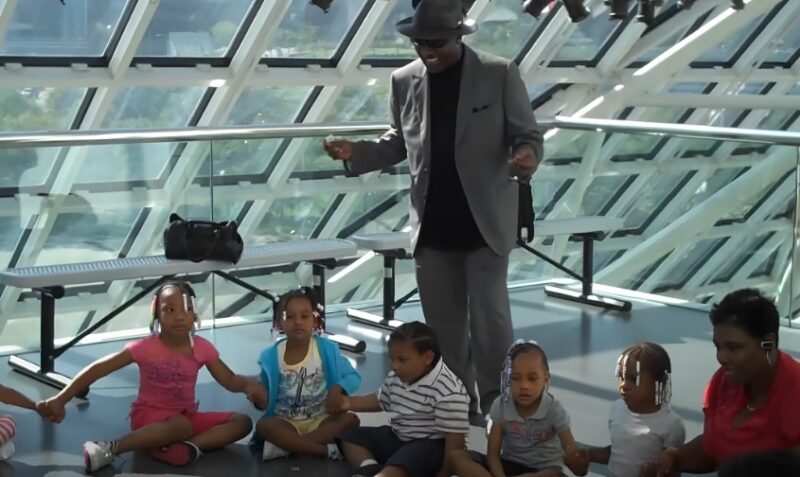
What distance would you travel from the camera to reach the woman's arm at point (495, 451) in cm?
433

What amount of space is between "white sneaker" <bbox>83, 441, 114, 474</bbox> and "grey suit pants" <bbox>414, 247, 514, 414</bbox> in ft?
4.46

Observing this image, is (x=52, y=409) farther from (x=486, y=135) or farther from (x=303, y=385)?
(x=486, y=135)

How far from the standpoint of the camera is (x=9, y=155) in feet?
20.4

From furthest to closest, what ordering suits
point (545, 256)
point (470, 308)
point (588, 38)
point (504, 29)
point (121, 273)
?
point (588, 38)
point (504, 29)
point (545, 256)
point (121, 273)
point (470, 308)

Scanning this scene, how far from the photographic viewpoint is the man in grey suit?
16.4ft

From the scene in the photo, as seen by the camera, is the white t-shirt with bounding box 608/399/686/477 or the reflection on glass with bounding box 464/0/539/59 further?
the reflection on glass with bounding box 464/0/539/59

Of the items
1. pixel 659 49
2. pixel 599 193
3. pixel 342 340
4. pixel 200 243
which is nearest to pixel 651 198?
pixel 599 193

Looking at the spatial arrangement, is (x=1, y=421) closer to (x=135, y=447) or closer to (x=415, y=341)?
(x=135, y=447)

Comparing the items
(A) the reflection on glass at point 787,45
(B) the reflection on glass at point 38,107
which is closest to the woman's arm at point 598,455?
(B) the reflection on glass at point 38,107

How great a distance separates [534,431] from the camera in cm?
438

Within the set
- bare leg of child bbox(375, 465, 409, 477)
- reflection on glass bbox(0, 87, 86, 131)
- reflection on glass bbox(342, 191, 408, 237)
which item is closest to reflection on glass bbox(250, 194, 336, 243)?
reflection on glass bbox(342, 191, 408, 237)

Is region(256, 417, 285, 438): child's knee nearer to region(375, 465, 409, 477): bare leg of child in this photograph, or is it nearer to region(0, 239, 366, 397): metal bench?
region(375, 465, 409, 477): bare leg of child

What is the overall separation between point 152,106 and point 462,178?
7.96 meters

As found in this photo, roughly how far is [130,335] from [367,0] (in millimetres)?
6321
